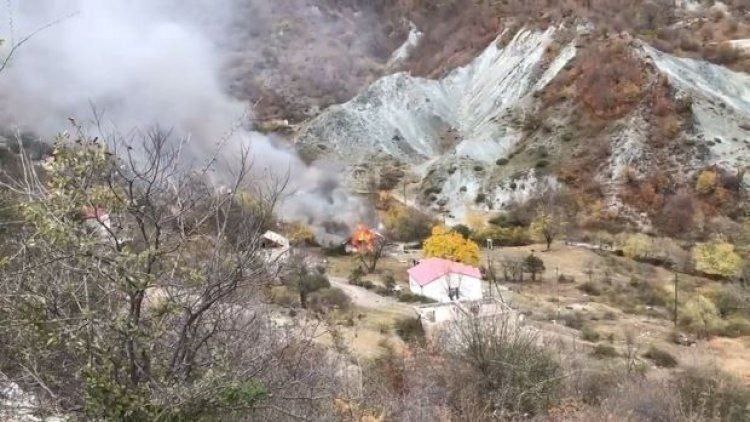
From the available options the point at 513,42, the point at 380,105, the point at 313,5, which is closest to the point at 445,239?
the point at 380,105

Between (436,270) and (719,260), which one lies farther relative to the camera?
(719,260)

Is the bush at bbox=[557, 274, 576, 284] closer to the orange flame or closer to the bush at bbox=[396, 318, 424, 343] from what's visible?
the orange flame

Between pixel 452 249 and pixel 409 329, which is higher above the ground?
pixel 452 249

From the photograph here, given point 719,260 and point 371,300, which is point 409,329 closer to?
point 371,300

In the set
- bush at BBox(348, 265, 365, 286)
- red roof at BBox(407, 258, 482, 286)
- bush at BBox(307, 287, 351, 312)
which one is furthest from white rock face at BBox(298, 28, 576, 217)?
bush at BBox(307, 287, 351, 312)

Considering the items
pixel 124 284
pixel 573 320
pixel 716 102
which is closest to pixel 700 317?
pixel 573 320

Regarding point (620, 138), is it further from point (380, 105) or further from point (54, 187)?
point (54, 187)
